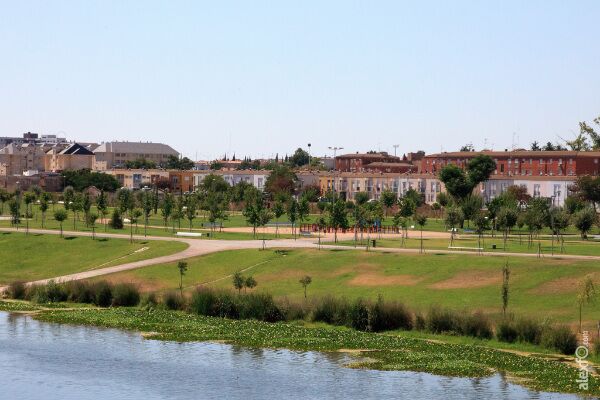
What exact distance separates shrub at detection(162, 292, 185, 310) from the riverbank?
4.09ft

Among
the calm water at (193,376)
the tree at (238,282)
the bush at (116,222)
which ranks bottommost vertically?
the calm water at (193,376)

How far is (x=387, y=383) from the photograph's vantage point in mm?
57750

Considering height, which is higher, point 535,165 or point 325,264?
point 535,165

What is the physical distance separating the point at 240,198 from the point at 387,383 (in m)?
130

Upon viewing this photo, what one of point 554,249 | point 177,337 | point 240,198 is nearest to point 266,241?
point 554,249

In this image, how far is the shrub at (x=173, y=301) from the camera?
3223 inches

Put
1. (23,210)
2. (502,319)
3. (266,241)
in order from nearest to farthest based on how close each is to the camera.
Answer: (502,319), (266,241), (23,210)

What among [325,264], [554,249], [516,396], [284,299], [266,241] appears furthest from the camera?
[266,241]

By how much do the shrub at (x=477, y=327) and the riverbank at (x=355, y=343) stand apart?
201cm

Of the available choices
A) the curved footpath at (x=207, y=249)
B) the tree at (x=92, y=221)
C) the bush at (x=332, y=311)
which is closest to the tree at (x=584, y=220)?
the curved footpath at (x=207, y=249)

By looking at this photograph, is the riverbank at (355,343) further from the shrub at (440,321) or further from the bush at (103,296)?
the bush at (103,296)

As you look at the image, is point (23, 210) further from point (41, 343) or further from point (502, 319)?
point (502, 319)

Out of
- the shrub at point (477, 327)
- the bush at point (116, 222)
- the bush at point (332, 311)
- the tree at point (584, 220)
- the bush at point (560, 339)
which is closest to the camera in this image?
the bush at point (560, 339)

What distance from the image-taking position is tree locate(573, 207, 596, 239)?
119m
